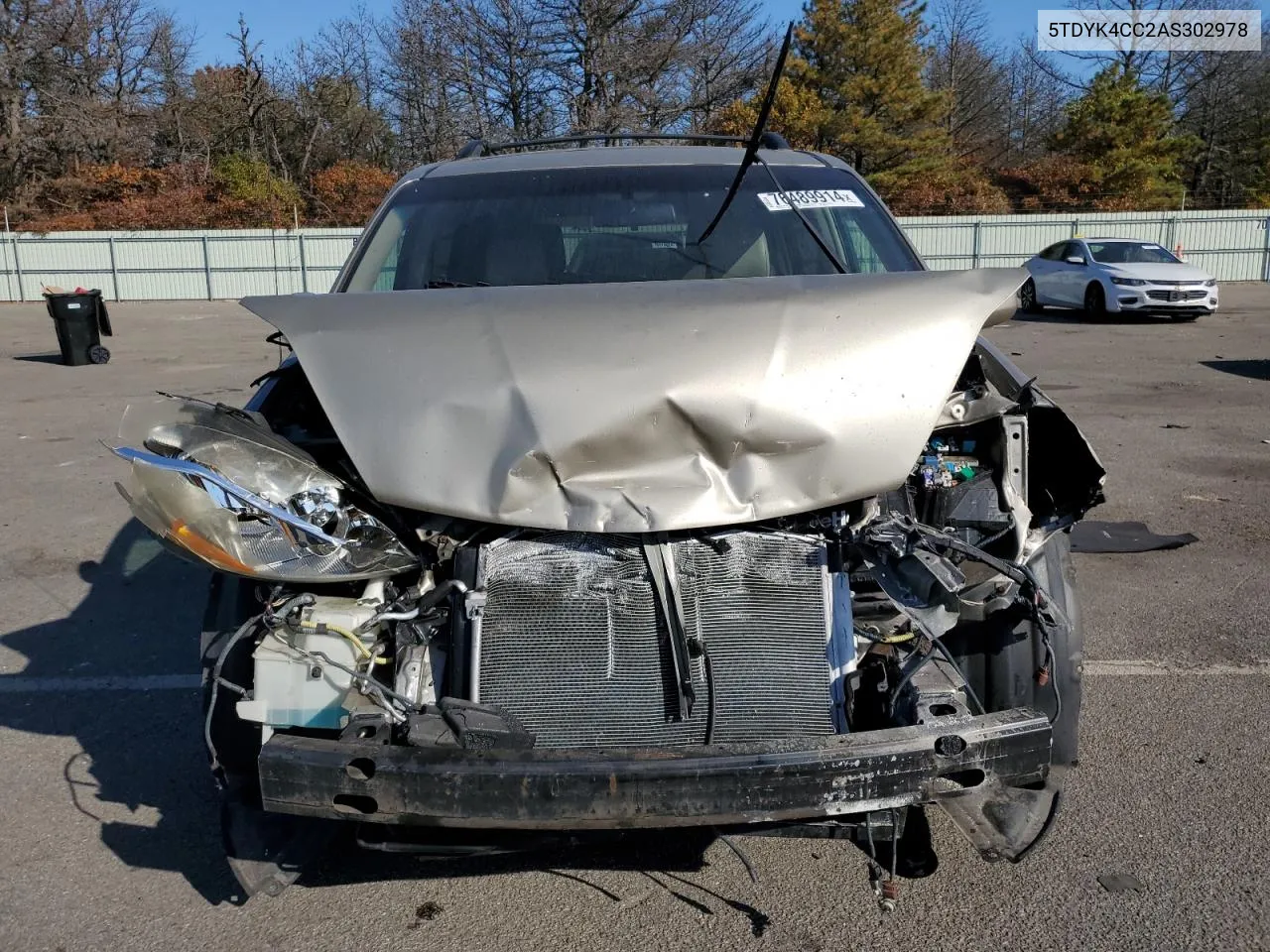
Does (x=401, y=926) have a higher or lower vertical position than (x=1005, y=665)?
lower

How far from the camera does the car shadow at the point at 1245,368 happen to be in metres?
12.5

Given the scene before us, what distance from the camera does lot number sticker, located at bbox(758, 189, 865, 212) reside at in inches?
161

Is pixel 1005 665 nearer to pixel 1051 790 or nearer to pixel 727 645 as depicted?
pixel 1051 790

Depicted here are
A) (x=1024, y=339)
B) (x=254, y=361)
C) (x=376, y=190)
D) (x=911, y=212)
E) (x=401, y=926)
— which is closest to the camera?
(x=401, y=926)

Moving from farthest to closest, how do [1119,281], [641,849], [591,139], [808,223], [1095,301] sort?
[1095,301] → [1119,281] → [591,139] → [808,223] → [641,849]

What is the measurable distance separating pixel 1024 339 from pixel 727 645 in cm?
1563

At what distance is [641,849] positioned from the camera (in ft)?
10.1

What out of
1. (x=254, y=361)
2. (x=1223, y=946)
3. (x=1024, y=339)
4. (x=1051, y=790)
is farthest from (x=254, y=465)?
(x=1024, y=339)

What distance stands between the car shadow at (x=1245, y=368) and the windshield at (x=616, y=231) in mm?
10163

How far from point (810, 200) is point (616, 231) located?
2.47ft

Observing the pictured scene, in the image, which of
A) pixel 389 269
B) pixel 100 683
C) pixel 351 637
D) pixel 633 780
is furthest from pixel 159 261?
pixel 633 780

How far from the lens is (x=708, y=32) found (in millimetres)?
37906

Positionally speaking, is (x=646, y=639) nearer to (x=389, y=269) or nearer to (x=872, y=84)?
(x=389, y=269)

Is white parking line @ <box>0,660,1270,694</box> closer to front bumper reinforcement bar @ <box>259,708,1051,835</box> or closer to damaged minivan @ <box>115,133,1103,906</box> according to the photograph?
damaged minivan @ <box>115,133,1103,906</box>
